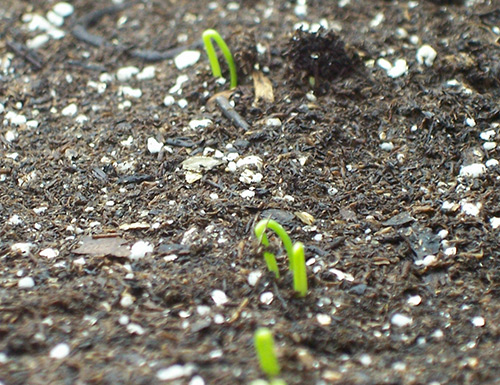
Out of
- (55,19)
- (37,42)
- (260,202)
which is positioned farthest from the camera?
(55,19)

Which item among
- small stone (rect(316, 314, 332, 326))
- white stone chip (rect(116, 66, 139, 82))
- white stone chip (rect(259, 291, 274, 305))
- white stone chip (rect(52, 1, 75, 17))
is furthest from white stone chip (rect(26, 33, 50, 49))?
small stone (rect(316, 314, 332, 326))

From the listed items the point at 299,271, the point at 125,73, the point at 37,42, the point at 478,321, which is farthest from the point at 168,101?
the point at 478,321

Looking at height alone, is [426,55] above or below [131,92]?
above

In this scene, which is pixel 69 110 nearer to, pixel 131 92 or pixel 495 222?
pixel 131 92

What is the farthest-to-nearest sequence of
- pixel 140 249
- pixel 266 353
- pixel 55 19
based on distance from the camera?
1. pixel 55 19
2. pixel 140 249
3. pixel 266 353

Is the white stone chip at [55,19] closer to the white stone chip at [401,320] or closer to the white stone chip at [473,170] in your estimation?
the white stone chip at [473,170]

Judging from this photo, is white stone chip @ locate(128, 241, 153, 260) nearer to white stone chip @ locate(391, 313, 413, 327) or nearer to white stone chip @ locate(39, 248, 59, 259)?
white stone chip @ locate(39, 248, 59, 259)

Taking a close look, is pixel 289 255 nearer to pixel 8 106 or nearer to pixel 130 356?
pixel 130 356
